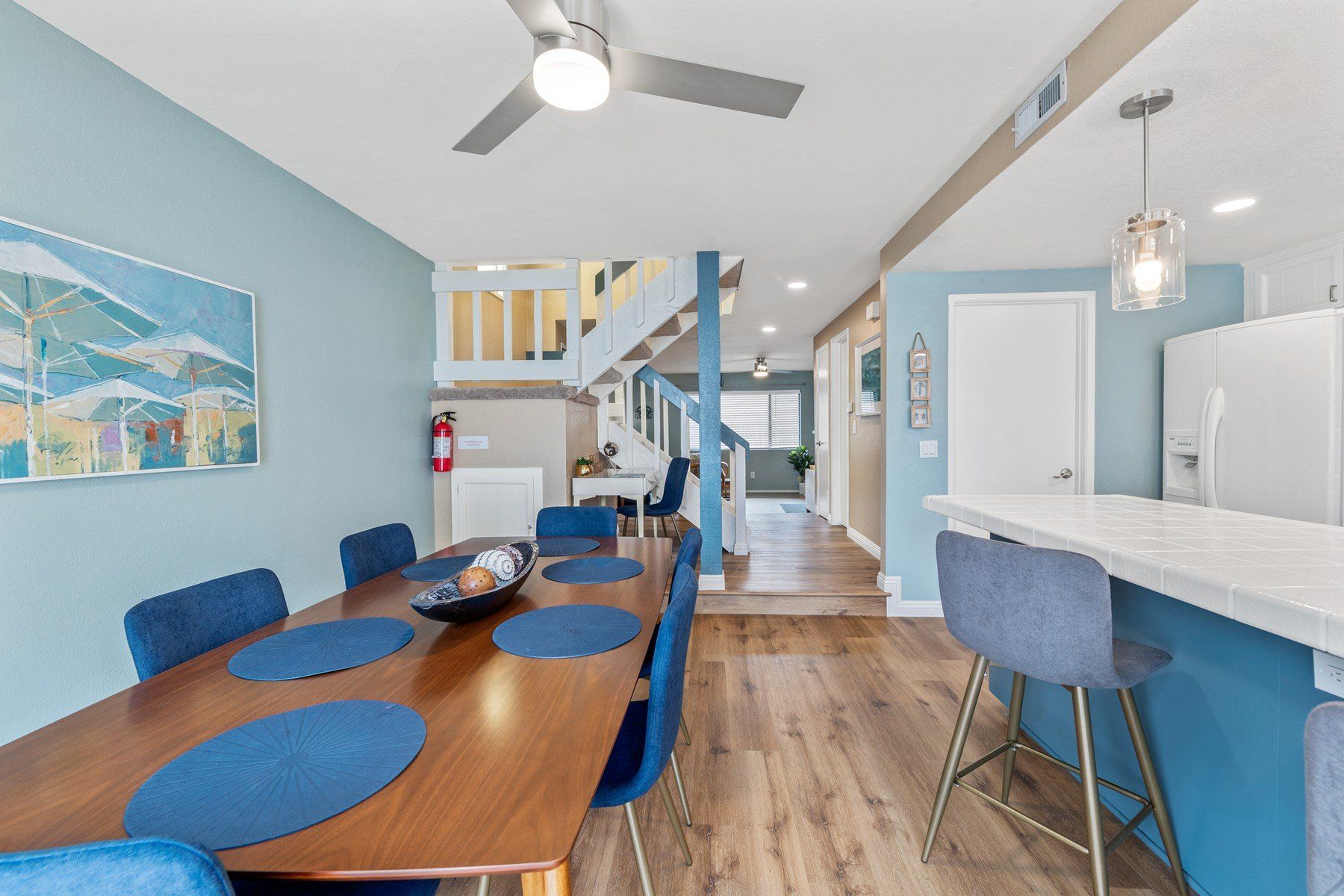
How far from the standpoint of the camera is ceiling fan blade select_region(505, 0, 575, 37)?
4.14 ft

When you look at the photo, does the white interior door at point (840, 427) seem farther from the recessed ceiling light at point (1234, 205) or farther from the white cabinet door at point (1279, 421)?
the recessed ceiling light at point (1234, 205)

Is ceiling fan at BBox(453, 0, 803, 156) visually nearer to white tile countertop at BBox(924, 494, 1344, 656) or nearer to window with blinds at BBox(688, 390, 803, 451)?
white tile countertop at BBox(924, 494, 1344, 656)

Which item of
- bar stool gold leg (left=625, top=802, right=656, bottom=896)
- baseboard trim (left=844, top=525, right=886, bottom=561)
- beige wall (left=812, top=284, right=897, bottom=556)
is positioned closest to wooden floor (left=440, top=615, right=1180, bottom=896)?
bar stool gold leg (left=625, top=802, right=656, bottom=896)

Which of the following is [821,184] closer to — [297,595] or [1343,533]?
[1343,533]

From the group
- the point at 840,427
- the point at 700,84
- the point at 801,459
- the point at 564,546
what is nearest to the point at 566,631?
the point at 564,546

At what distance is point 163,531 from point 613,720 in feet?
6.94

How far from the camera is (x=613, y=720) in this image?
0.96m

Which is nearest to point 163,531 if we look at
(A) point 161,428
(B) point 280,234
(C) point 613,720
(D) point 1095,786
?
(A) point 161,428

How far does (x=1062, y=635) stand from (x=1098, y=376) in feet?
9.66

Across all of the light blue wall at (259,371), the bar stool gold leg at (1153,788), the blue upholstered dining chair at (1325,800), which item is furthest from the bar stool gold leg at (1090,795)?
the light blue wall at (259,371)

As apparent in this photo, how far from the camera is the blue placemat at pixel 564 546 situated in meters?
2.23

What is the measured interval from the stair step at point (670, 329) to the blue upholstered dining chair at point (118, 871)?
12.0 feet

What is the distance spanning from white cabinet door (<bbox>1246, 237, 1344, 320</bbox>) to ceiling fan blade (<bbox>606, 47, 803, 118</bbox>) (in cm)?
330

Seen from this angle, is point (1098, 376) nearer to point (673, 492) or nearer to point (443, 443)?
point (673, 492)
